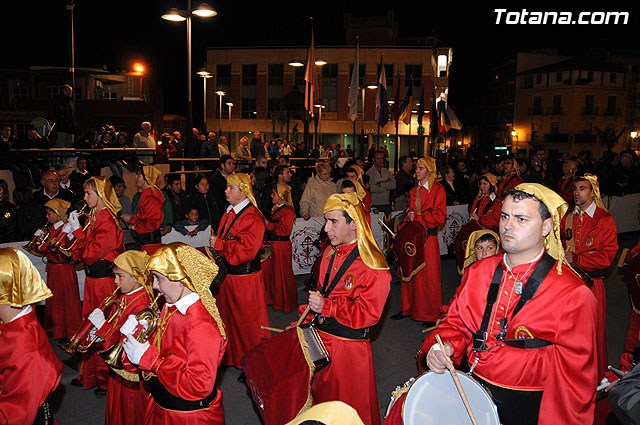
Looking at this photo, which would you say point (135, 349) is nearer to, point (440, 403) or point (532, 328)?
point (440, 403)

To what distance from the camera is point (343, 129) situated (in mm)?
44219

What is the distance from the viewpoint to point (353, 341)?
3.90 metres

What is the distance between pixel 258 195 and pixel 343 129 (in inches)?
1368

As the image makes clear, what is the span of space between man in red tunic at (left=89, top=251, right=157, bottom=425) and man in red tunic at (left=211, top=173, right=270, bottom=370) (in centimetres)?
153

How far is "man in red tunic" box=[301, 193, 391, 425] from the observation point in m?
3.80

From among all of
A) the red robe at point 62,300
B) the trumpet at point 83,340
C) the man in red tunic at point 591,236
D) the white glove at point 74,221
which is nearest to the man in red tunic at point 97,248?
the white glove at point 74,221

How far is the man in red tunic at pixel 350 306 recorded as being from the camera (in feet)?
12.5

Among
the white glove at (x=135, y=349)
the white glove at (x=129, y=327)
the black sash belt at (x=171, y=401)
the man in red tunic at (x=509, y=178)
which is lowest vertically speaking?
the black sash belt at (x=171, y=401)

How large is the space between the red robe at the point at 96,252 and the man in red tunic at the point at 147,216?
1.72 meters

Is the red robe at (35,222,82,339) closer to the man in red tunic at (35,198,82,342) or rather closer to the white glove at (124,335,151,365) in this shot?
the man in red tunic at (35,198,82,342)

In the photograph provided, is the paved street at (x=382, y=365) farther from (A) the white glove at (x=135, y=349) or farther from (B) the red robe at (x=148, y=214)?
(B) the red robe at (x=148, y=214)

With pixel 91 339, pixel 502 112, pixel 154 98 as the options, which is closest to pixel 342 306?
pixel 91 339

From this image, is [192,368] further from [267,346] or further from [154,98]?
[154,98]

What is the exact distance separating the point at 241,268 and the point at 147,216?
7.94ft
